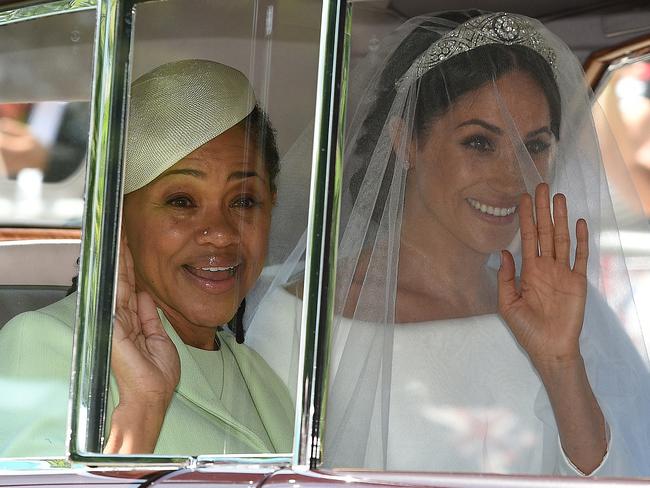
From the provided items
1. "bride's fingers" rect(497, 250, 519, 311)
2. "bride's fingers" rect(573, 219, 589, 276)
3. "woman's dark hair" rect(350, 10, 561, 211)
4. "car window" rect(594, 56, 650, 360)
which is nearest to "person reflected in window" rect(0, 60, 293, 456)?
"woman's dark hair" rect(350, 10, 561, 211)

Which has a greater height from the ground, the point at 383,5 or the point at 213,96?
the point at 383,5

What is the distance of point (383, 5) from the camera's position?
191 centimetres

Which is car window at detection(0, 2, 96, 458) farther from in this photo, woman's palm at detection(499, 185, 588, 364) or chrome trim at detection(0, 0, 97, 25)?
woman's palm at detection(499, 185, 588, 364)

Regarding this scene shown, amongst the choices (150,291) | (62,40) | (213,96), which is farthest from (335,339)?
(62,40)

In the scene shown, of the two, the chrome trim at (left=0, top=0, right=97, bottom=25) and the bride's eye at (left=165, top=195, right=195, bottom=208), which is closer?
the bride's eye at (left=165, top=195, right=195, bottom=208)

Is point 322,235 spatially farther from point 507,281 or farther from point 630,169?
point 630,169

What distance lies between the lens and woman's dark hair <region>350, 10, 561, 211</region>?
1.86 m

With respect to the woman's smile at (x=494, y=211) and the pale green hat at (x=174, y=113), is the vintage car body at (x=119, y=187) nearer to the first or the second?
the pale green hat at (x=174, y=113)

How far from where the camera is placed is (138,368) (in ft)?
5.57

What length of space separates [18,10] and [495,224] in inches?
35.3

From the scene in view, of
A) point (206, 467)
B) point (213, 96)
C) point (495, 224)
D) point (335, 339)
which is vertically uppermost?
point (213, 96)

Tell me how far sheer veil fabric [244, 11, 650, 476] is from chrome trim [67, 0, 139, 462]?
0.26 meters

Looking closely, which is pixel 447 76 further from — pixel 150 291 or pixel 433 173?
pixel 150 291

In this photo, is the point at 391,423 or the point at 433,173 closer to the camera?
the point at 391,423
